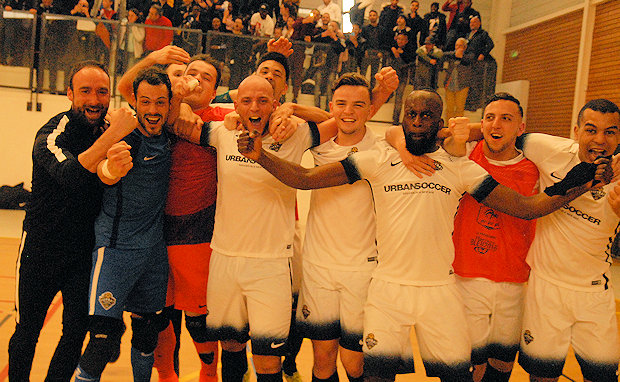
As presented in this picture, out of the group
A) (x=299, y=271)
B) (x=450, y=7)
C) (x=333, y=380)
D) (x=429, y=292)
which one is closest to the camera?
(x=429, y=292)

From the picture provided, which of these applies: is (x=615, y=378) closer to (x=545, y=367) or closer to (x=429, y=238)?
(x=545, y=367)

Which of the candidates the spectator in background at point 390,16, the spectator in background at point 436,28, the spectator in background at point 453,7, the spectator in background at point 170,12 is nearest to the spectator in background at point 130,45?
the spectator in background at point 170,12

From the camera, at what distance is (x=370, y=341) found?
3412 millimetres

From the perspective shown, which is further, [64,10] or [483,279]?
[64,10]

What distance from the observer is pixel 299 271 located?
4367mm

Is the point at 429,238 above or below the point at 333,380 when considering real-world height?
above

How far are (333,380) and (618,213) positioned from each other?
2223 mm

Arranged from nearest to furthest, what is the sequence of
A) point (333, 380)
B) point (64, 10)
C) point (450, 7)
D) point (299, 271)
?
point (333, 380) → point (299, 271) → point (64, 10) → point (450, 7)

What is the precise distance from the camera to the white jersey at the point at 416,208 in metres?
3.47

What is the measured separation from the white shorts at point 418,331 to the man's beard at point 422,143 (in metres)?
0.89

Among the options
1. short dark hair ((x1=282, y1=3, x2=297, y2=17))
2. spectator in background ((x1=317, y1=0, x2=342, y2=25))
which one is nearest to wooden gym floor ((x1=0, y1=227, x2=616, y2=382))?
short dark hair ((x1=282, y1=3, x2=297, y2=17))

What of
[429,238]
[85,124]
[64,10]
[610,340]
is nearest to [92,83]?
[85,124]

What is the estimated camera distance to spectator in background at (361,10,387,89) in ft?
38.2

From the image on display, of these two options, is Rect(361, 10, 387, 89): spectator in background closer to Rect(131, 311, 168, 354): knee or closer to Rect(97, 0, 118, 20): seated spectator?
Rect(97, 0, 118, 20): seated spectator
